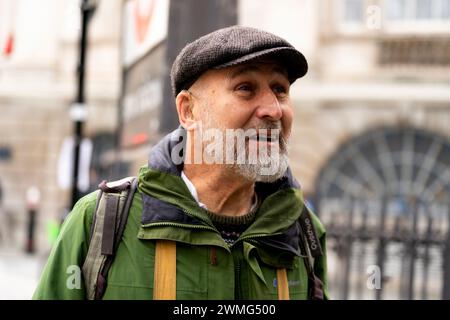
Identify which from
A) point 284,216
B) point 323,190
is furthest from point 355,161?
point 284,216

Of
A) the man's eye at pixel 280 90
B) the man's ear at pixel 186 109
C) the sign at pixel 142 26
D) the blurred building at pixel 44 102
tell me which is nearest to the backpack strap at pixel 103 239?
the man's ear at pixel 186 109

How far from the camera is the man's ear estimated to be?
246 centimetres

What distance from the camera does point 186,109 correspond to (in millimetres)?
2488

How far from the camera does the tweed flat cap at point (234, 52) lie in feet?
7.44

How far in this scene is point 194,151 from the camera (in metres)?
2.47

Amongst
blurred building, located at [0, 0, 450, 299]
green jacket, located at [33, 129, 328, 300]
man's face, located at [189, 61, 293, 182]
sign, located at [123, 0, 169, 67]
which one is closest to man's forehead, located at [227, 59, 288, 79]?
man's face, located at [189, 61, 293, 182]

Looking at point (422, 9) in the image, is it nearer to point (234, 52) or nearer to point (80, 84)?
point (80, 84)

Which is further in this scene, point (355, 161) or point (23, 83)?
point (23, 83)

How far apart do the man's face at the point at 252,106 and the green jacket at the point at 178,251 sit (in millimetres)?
192

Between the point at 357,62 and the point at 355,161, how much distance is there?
7.42ft

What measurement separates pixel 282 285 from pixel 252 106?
57cm

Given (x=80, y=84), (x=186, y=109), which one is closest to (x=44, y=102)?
(x=80, y=84)
